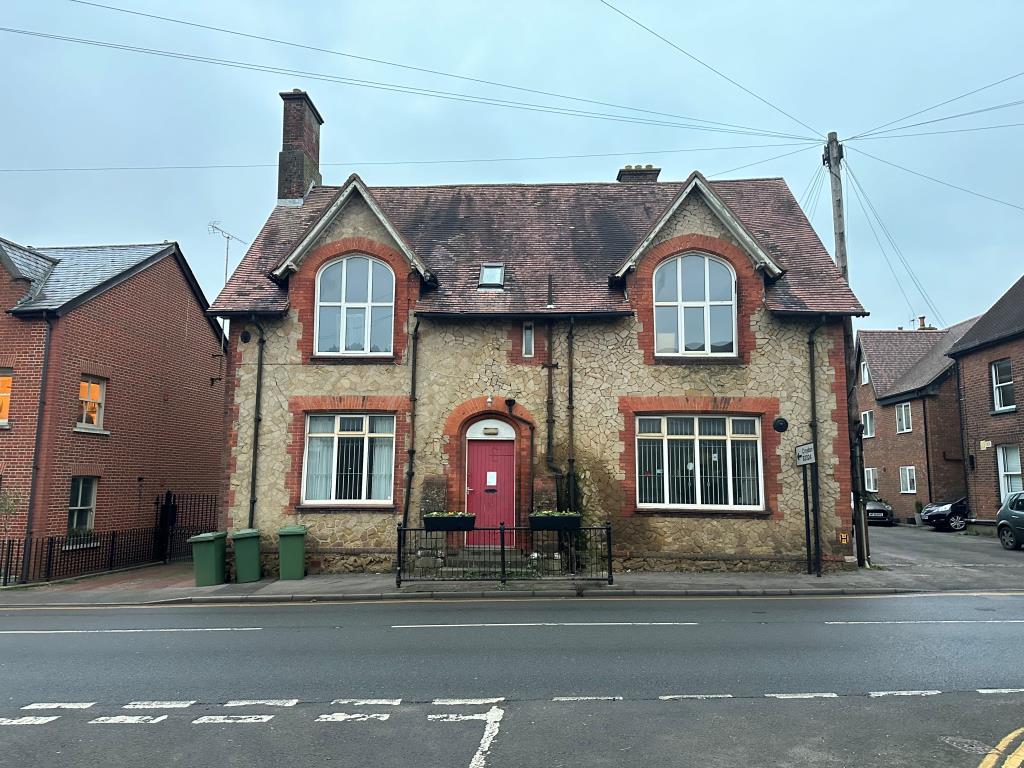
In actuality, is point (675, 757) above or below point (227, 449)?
below

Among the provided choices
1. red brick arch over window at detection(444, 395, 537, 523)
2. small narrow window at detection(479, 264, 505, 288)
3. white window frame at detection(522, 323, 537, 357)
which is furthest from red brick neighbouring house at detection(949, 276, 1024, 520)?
red brick arch over window at detection(444, 395, 537, 523)

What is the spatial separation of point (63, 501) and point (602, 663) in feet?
50.2

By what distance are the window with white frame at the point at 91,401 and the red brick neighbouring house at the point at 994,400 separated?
28274mm

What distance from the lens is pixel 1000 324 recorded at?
85.7 ft

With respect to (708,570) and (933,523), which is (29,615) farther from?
(933,523)

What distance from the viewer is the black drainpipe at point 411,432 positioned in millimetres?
16016

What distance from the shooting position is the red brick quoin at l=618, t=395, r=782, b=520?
1602cm

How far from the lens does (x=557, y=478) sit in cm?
1603

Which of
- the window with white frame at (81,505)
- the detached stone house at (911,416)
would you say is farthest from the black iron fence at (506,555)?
the detached stone house at (911,416)

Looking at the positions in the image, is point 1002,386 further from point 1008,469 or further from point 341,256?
point 341,256

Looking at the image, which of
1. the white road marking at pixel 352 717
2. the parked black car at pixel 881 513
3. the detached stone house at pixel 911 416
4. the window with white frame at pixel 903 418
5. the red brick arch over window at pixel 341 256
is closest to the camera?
the white road marking at pixel 352 717

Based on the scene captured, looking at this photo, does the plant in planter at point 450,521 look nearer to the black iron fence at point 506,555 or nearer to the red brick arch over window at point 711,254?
the black iron fence at point 506,555

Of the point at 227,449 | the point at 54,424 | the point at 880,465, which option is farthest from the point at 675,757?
the point at 880,465

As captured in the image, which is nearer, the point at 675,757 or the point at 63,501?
the point at 675,757
